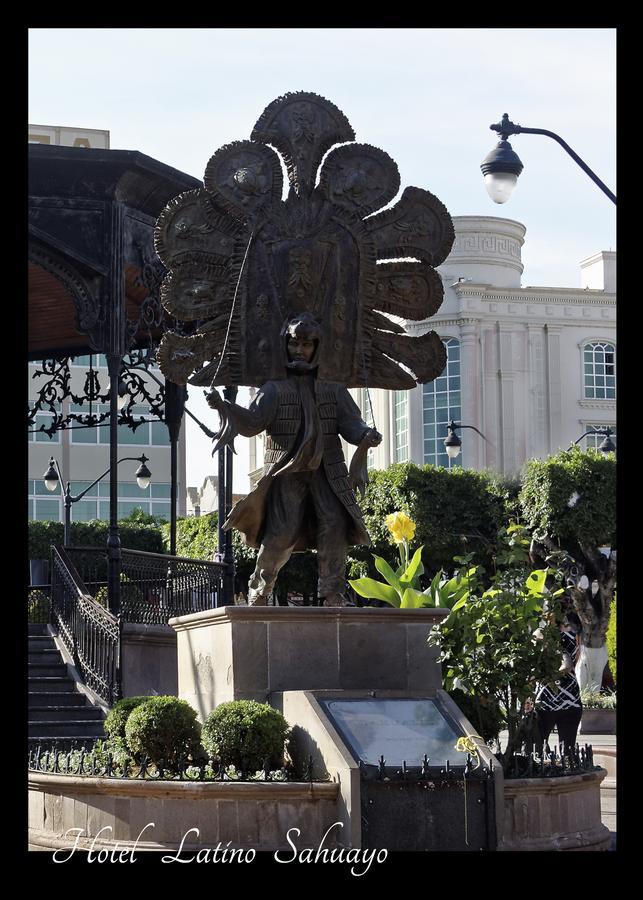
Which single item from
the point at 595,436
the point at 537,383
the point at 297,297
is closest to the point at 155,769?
the point at 297,297

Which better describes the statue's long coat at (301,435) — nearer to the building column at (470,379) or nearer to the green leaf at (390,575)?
the green leaf at (390,575)

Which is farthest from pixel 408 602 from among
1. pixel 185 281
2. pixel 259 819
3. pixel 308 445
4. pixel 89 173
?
pixel 89 173

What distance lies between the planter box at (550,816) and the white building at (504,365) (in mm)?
38625

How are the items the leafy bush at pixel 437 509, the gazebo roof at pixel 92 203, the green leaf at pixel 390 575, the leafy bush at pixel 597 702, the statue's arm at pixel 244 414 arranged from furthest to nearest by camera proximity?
1. the leafy bush at pixel 437 509
2. the leafy bush at pixel 597 702
3. the gazebo roof at pixel 92 203
4. the green leaf at pixel 390 575
5. the statue's arm at pixel 244 414

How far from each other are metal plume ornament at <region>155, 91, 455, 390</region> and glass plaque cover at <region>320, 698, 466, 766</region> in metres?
2.73

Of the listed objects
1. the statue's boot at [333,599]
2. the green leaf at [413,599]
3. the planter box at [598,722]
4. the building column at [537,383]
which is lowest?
the planter box at [598,722]

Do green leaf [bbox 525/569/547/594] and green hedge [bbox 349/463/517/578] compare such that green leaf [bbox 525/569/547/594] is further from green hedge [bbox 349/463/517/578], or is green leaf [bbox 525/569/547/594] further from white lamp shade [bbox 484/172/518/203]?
green hedge [bbox 349/463/517/578]

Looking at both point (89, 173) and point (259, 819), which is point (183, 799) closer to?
point (259, 819)

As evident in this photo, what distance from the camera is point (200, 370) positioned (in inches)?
436

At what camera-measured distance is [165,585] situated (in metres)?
17.5

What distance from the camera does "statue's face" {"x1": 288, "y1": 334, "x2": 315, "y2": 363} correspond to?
35.1ft

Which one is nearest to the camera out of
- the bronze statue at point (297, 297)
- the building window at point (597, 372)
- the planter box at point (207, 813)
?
the planter box at point (207, 813)

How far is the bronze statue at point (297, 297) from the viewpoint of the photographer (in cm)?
1070

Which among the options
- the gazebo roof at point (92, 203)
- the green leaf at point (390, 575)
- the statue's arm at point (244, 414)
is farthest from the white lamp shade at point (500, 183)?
the statue's arm at point (244, 414)
